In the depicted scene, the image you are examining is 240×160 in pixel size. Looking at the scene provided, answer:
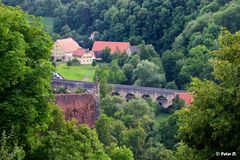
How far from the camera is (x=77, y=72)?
8238cm

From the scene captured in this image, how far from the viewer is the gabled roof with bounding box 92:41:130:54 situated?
3446 inches

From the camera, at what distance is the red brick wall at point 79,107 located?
36.3 metres

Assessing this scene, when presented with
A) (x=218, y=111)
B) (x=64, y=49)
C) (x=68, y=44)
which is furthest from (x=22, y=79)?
(x=68, y=44)

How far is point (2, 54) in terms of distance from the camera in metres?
20.0

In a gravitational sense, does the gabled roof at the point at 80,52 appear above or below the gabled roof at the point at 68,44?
below

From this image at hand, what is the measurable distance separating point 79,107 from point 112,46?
177 ft

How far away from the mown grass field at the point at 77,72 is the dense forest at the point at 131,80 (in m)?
4.20

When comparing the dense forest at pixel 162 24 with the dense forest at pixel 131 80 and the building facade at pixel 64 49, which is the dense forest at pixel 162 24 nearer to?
the dense forest at pixel 131 80

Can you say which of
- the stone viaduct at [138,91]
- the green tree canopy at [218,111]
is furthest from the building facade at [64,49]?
the green tree canopy at [218,111]

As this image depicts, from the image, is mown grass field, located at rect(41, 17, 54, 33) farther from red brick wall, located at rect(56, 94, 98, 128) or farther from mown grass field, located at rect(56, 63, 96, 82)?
red brick wall, located at rect(56, 94, 98, 128)

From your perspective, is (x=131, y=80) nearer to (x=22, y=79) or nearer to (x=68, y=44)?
(x=68, y=44)

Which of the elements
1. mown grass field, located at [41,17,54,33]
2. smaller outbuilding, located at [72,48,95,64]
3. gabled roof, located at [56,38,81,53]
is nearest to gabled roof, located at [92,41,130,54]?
smaller outbuilding, located at [72,48,95,64]

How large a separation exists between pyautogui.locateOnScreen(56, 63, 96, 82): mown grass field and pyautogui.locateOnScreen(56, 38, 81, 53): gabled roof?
292 centimetres

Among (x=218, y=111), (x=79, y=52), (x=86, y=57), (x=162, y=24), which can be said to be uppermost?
(x=162, y=24)
